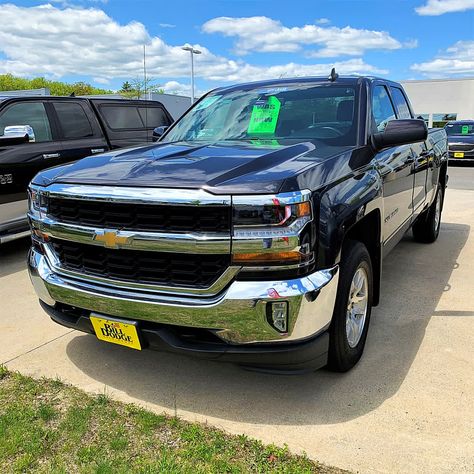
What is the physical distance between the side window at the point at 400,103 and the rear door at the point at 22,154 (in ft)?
14.0

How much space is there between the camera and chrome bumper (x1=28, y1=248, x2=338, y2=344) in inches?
95.4

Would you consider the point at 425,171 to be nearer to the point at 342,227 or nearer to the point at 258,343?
the point at 342,227

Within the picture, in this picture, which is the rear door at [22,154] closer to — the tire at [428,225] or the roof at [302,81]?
the roof at [302,81]

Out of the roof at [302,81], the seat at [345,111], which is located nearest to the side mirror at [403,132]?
the seat at [345,111]

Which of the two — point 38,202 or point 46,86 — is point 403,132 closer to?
point 38,202

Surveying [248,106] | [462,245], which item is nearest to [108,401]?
[248,106]

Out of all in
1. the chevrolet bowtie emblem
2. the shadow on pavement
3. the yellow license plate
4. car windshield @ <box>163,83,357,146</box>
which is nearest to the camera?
the chevrolet bowtie emblem

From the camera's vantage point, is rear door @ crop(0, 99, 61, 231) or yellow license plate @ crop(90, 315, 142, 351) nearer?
yellow license plate @ crop(90, 315, 142, 351)

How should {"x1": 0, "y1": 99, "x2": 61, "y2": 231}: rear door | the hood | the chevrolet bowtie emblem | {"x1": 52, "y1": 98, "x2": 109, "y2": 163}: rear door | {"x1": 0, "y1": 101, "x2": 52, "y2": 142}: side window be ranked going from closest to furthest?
the hood
the chevrolet bowtie emblem
{"x1": 0, "y1": 99, "x2": 61, "y2": 231}: rear door
{"x1": 0, "y1": 101, "x2": 52, "y2": 142}: side window
{"x1": 52, "y1": 98, "x2": 109, "y2": 163}: rear door

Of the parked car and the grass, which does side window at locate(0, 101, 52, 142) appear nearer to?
the grass

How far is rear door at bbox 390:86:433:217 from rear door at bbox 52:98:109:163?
410cm

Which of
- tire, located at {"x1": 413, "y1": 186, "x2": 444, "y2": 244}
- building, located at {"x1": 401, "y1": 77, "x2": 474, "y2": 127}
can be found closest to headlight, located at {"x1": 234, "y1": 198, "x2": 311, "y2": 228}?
tire, located at {"x1": 413, "y1": 186, "x2": 444, "y2": 244}

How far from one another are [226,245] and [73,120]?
5.41 meters

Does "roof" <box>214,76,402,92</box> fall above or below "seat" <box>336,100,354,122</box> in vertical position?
above
